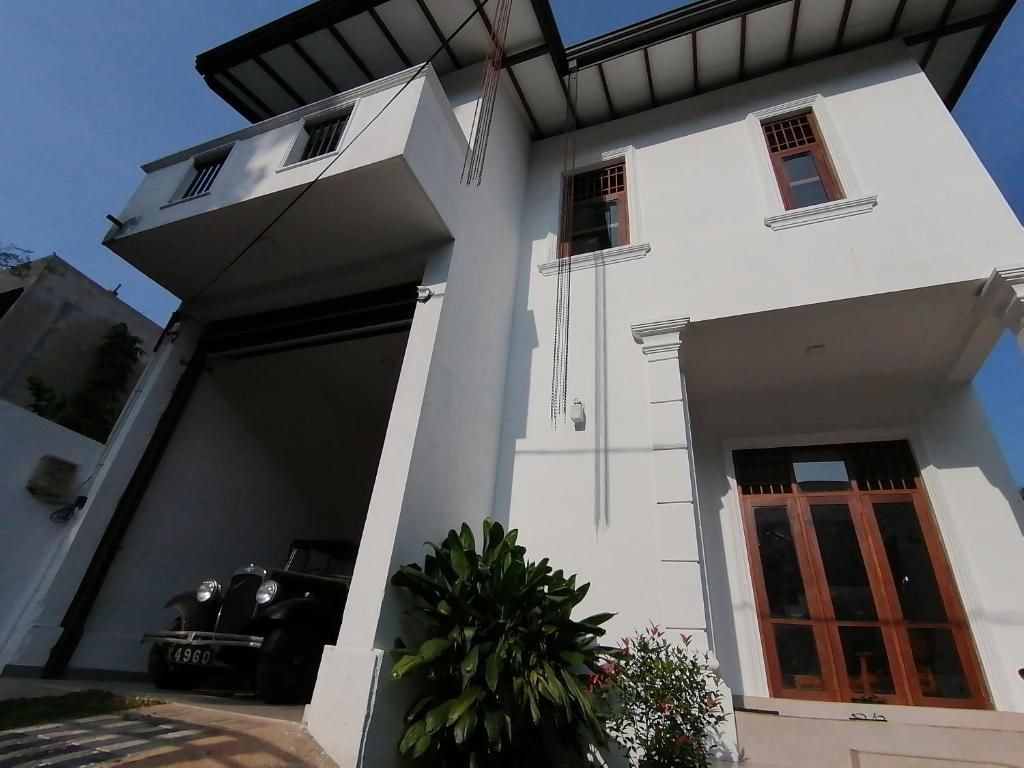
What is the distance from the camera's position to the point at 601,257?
5156 millimetres

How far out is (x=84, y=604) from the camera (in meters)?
3.78

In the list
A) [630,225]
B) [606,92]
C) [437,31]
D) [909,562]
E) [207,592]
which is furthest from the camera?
[606,92]

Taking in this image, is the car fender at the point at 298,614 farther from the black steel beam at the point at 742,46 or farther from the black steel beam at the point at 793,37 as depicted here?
the black steel beam at the point at 793,37

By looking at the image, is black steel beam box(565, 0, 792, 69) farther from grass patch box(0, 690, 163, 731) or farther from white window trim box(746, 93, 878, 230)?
grass patch box(0, 690, 163, 731)

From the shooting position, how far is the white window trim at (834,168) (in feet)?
14.3

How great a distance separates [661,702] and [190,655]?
2.90m

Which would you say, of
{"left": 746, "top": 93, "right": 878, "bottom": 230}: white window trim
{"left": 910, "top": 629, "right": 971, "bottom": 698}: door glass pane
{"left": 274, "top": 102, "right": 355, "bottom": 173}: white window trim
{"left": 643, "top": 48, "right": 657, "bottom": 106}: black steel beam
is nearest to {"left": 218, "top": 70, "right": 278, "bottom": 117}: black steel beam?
{"left": 274, "top": 102, "right": 355, "bottom": 173}: white window trim

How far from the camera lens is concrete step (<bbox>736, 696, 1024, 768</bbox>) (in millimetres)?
2674

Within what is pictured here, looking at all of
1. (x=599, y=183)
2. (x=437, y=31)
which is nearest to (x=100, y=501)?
(x=437, y=31)

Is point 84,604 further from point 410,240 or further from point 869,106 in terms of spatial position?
point 869,106

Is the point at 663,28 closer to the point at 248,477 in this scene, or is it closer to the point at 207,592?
the point at 248,477

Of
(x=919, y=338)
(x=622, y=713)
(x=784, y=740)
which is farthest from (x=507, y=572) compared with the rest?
(x=919, y=338)

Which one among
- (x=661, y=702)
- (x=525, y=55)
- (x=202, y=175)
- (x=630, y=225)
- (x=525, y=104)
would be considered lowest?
(x=661, y=702)

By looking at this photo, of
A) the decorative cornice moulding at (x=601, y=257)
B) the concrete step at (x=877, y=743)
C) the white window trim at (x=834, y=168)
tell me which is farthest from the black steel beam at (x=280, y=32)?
the concrete step at (x=877, y=743)
